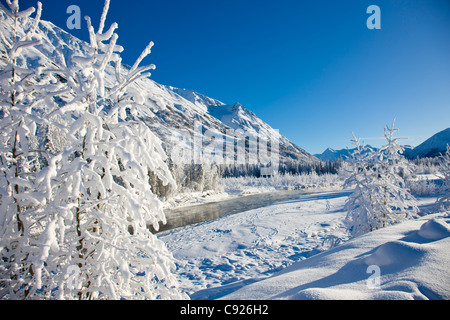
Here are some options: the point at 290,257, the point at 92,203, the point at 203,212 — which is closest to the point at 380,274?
the point at 92,203

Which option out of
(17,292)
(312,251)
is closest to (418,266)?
(17,292)

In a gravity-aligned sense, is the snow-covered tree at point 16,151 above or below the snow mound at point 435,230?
above

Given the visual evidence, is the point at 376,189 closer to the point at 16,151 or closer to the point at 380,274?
the point at 380,274

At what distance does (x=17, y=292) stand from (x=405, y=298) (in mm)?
3862

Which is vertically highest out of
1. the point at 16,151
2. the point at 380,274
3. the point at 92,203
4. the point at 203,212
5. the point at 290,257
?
the point at 16,151

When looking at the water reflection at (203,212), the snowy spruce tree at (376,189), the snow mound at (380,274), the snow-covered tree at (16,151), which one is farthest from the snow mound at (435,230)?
the water reflection at (203,212)

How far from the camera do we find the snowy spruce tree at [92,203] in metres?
1.96

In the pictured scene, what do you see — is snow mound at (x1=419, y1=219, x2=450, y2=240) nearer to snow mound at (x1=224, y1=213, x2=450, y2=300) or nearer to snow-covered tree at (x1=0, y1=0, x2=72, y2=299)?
snow mound at (x1=224, y1=213, x2=450, y2=300)

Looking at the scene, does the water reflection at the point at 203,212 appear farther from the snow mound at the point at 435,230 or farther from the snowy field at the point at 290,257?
the snow mound at the point at 435,230

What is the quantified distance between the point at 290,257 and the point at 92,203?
7.52 metres

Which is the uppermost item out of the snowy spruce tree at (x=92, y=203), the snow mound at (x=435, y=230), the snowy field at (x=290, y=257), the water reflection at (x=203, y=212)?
the snowy spruce tree at (x=92, y=203)

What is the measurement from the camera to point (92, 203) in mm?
2102

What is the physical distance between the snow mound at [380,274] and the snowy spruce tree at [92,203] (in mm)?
1546
